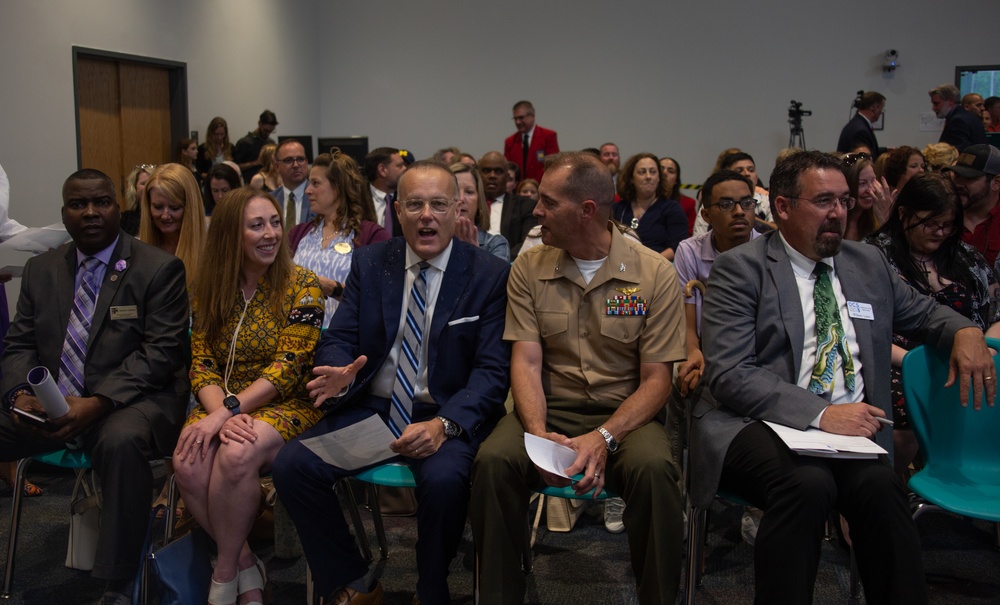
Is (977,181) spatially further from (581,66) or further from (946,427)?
(581,66)

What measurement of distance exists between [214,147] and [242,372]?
675 cm

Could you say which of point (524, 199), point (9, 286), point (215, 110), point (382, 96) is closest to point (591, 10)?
point (382, 96)

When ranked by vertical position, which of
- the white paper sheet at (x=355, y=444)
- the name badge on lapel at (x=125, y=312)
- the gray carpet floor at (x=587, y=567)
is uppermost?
the name badge on lapel at (x=125, y=312)

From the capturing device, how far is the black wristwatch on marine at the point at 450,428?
2.54m

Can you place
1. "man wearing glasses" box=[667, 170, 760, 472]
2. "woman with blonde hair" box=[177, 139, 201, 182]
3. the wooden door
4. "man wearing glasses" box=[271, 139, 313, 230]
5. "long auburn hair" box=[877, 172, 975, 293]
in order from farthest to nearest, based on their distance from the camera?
"woman with blonde hair" box=[177, 139, 201, 182], the wooden door, "man wearing glasses" box=[271, 139, 313, 230], "man wearing glasses" box=[667, 170, 760, 472], "long auburn hair" box=[877, 172, 975, 293]

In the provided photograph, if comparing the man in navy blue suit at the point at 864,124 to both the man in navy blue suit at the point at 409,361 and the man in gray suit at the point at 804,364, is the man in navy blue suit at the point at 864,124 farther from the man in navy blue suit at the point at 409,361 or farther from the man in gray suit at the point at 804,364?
the man in navy blue suit at the point at 409,361

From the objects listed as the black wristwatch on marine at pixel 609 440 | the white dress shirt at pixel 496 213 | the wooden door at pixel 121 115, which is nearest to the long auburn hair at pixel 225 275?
the black wristwatch on marine at pixel 609 440

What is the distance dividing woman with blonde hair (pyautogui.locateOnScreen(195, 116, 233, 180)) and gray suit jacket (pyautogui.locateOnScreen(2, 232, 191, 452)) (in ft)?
20.3

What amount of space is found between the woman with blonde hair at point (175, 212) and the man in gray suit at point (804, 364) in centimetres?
218

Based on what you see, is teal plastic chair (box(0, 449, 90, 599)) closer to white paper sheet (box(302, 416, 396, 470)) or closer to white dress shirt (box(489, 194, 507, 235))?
white paper sheet (box(302, 416, 396, 470))

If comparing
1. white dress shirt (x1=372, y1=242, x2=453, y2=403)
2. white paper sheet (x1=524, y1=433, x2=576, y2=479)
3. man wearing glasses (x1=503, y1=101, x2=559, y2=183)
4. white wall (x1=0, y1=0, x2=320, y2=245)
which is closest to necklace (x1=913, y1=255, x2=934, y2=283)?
white paper sheet (x1=524, y1=433, x2=576, y2=479)

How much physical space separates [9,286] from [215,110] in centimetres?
356

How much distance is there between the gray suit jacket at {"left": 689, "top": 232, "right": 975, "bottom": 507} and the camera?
8.00 ft

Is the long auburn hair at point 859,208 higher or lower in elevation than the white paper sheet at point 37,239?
higher
